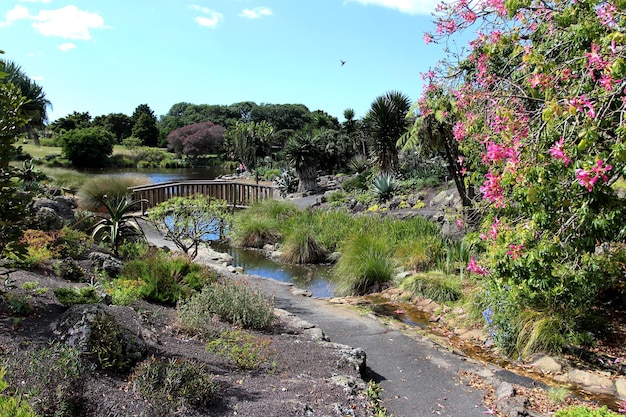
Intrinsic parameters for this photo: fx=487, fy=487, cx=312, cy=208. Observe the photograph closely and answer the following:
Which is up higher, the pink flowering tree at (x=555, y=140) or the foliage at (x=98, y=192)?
the pink flowering tree at (x=555, y=140)

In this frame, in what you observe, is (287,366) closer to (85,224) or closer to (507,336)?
(507,336)

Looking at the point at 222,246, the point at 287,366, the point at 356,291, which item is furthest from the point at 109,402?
the point at 222,246

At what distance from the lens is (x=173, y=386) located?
3295mm

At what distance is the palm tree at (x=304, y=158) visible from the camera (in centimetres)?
2561

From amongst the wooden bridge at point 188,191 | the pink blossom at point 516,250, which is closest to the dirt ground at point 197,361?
the pink blossom at point 516,250

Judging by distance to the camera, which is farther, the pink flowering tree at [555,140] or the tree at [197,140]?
the tree at [197,140]

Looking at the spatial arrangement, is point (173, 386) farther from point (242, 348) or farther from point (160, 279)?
point (160, 279)

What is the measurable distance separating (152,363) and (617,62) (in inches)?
A: 144

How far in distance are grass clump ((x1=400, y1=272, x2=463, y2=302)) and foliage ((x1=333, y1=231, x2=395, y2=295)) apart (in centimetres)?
69

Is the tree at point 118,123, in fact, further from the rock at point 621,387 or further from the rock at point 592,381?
the rock at point 621,387

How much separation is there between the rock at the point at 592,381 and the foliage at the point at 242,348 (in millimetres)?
3429

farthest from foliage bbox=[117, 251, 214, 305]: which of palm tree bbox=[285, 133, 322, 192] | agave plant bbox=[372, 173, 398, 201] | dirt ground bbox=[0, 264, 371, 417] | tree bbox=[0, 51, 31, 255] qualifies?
palm tree bbox=[285, 133, 322, 192]

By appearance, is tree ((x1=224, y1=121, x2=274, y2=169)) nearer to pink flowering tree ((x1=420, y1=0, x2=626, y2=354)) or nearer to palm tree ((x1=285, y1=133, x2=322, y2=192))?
palm tree ((x1=285, y1=133, x2=322, y2=192))

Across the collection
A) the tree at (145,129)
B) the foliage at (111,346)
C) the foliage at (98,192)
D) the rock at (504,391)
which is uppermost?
the tree at (145,129)
